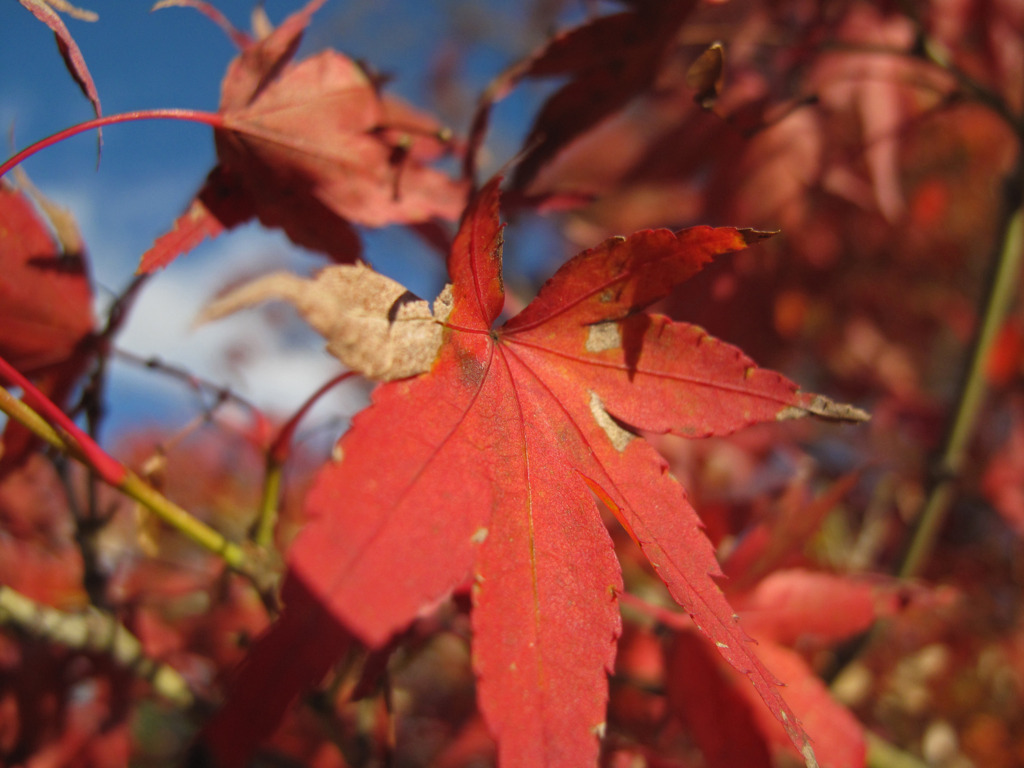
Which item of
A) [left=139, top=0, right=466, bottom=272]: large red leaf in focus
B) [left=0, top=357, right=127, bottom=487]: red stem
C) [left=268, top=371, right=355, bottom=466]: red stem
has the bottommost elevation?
[left=268, top=371, right=355, bottom=466]: red stem

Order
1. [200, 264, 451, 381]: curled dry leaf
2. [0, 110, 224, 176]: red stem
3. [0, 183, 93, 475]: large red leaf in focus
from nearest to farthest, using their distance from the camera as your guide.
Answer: [200, 264, 451, 381]: curled dry leaf, [0, 110, 224, 176]: red stem, [0, 183, 93, 475]: large red leaf in focus

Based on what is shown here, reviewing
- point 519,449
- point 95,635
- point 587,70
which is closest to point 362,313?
point 519,449

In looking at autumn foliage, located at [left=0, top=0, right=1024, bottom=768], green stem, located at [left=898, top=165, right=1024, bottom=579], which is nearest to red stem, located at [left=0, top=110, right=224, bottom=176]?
autumn foliage, located at [left=0, top=0, right=1024, bottom=768]

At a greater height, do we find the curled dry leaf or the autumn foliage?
the curled dry leaf

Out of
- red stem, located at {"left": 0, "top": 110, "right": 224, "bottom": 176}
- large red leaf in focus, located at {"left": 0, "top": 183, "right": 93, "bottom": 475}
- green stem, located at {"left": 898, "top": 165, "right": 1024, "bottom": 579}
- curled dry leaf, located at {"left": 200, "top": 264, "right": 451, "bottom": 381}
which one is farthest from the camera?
green stem, located at {"left": 898, "top": 165, "right": 1024, "bottom": 579}

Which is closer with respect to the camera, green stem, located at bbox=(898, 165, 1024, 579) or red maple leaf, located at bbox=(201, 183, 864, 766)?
red maple leaf, located at bbox=(201, 183, 864, 766)

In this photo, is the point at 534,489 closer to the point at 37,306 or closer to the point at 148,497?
the point at 148,497

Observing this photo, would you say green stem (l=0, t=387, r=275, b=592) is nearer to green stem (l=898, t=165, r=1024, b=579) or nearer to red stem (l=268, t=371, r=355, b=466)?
red stem (l=268, t=371, r=355, b=466)
